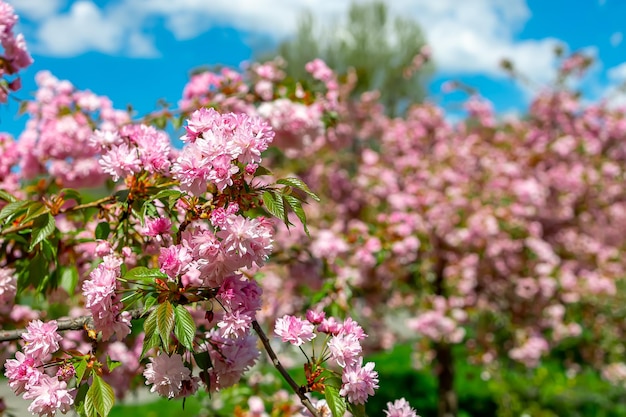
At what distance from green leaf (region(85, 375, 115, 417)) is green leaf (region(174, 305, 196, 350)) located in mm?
176

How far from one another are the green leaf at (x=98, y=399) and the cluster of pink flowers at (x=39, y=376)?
7cm

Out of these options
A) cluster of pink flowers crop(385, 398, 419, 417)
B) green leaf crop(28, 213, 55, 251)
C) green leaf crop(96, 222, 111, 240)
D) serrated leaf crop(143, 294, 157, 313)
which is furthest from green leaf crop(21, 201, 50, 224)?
cluster of pink flowers crop(385, 398, 419, 417)

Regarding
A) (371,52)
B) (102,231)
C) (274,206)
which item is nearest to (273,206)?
(274,206)

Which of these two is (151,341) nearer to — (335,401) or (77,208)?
(335,401)

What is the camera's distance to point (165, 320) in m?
1.16

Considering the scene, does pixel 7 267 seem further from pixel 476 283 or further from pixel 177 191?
pixel 476 283

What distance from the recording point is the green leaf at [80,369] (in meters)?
1.21

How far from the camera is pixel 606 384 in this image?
7.07m

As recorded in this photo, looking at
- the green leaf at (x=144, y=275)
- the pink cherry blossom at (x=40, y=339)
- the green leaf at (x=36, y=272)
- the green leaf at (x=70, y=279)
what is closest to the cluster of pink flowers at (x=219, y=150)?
the green leaf at (x=144, y=275)

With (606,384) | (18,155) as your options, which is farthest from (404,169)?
(18,155)

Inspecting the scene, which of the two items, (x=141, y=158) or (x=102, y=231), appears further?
(x=102, y=231)

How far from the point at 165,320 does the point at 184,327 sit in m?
0.04

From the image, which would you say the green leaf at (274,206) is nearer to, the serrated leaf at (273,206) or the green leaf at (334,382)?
the serrated leaf at (273,206)

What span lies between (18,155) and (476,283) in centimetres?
469
